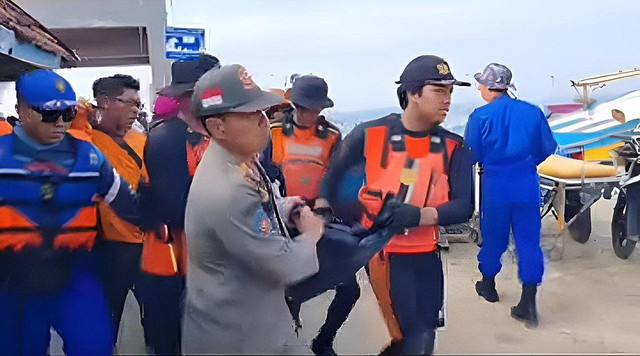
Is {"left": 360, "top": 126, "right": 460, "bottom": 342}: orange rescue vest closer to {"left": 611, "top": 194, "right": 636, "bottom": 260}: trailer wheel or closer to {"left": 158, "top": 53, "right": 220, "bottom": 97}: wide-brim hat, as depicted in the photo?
{"left": 158, "top": 53, "right": 220, "bottom": 97}: wide-brim hat

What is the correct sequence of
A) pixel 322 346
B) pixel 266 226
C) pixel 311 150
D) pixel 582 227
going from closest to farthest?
1. pixel 266 226
2. pixel 322 346
3. pixel 311 150
4. pixel 582 227

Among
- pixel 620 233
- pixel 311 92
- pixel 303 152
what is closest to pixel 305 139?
pixel 303 152

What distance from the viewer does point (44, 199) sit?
2.43m

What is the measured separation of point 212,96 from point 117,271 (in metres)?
1.10

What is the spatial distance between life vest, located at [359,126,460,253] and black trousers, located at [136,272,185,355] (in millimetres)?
836

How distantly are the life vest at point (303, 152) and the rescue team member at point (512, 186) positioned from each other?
789 millimetres

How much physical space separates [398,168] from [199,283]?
0.96m

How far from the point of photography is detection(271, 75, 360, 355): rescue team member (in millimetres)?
2764

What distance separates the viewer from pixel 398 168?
8.33 ft

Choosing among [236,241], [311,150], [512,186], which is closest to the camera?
[236,241]

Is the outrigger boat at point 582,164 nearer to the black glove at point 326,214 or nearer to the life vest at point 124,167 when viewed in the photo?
the black glove at point 326,214

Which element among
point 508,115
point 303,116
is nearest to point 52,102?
point 303,116

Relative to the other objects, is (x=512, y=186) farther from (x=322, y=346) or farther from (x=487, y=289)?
(x=322, y=346)

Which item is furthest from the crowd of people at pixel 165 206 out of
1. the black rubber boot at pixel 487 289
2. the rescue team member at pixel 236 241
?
the black rubber boot at pixel 487 289
